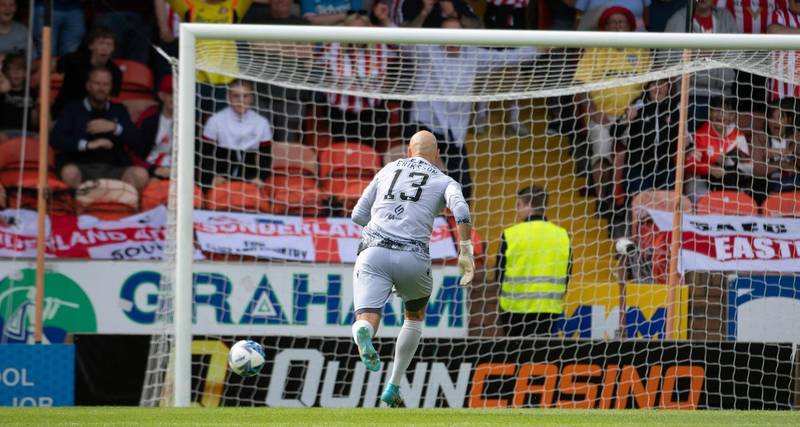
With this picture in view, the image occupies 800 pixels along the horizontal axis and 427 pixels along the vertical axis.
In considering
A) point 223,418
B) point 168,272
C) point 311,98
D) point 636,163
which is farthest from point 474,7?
point 223,418

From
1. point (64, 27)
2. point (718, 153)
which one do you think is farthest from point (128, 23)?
point (718, 153)

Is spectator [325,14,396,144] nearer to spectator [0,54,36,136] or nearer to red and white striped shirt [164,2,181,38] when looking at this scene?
red and white striped shirt [164,2,181,38]

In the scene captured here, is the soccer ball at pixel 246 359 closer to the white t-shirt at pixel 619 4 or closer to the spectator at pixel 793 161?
the spectator at pixel 793 161

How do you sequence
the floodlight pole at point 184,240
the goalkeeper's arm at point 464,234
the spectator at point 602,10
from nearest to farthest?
1. the goalkeeper's arm at point 464,234
2. the floodlight pole at point 184,240
3. the spectator at point 602,10

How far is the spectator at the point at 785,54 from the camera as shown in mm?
11258

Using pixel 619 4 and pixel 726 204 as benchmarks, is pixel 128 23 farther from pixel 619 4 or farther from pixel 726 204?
pixel 726 204

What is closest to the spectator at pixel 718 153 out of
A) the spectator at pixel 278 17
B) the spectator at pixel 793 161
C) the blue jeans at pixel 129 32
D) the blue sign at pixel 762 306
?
the spectator at pixel 793 161

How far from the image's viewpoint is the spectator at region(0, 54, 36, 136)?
13.8m

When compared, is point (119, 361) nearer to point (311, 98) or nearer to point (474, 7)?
point (311, 98)

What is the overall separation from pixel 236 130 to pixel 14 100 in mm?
2493

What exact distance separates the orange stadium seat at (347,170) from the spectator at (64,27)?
3285 mm

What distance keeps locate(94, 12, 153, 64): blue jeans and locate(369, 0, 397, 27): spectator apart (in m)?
2.51

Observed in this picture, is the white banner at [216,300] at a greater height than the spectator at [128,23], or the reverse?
the spectator at [128,23]

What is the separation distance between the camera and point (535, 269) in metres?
11.9
